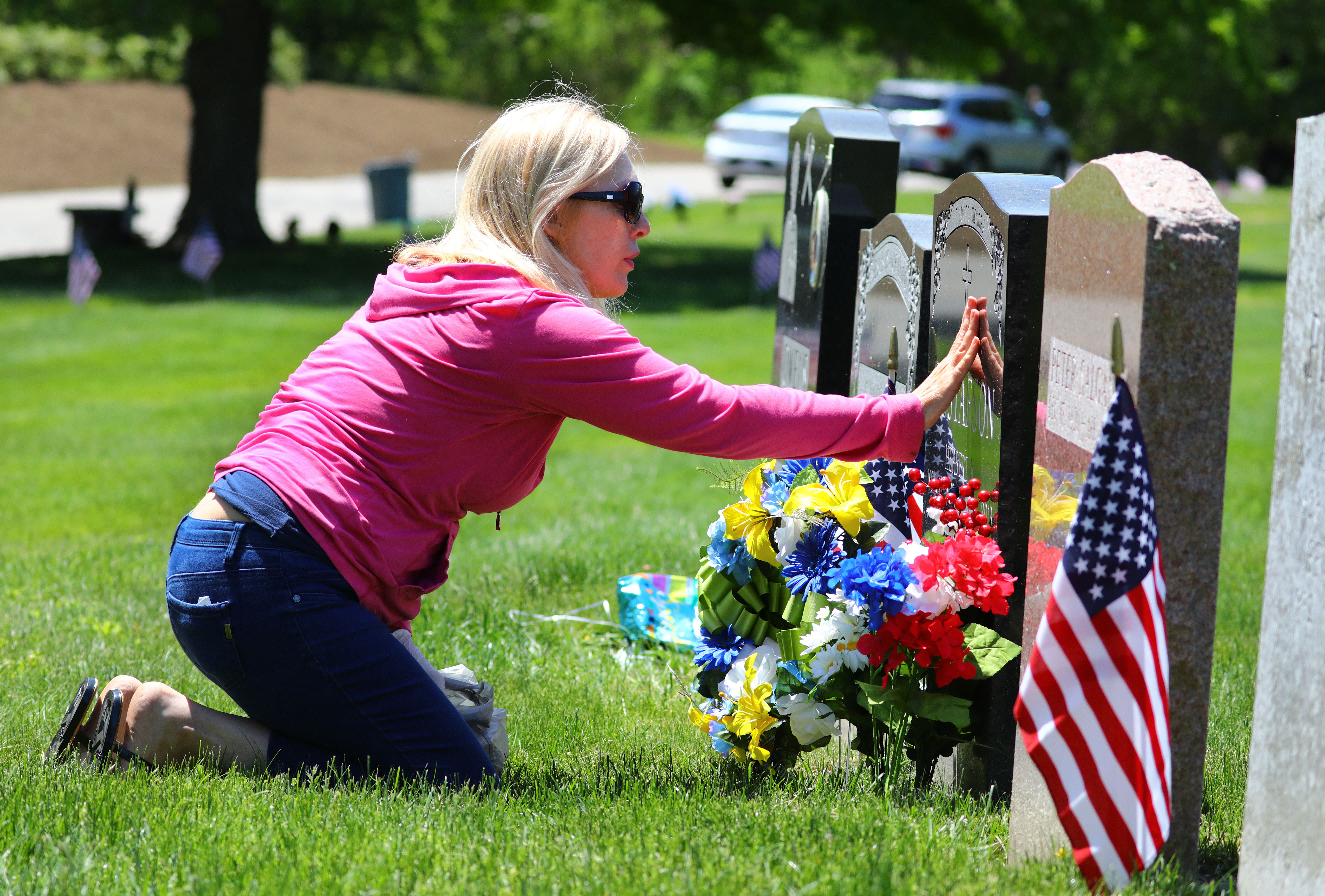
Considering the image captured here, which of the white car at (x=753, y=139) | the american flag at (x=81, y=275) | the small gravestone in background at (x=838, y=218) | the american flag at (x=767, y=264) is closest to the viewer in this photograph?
the small gravestone in background at (x=838, y=218)

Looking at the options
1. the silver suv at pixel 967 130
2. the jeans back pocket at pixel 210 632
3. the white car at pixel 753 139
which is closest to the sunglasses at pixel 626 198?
the jeans back pocket at pixel 210 632

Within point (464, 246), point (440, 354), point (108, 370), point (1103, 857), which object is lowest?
point (108, 370)

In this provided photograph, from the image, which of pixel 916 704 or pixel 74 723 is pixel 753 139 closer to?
pixel 916 704

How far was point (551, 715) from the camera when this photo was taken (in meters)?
4.06

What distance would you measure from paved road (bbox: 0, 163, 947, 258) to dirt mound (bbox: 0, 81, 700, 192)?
126 centimetres

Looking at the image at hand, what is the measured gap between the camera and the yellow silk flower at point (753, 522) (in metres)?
3.63

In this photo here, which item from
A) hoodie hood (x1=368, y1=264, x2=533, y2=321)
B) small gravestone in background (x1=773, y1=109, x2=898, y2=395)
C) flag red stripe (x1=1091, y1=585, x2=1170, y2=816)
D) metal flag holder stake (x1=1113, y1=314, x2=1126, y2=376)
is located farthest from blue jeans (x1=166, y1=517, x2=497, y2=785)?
small gravestone in background (x1=773, y1=109, x2=898, y2=395)

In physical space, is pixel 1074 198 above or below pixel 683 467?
above

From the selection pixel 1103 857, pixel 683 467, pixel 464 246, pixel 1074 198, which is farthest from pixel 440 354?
pixel 683 467

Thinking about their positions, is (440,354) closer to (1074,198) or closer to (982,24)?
(1074,198)

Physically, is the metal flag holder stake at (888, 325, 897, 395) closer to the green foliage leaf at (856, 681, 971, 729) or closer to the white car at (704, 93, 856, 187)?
the green foliage leaf at (856, 681, 971, 729)

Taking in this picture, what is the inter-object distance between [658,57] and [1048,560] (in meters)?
50.3

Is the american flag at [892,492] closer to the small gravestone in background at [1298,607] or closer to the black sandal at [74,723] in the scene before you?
the small gravestone in background at [1298,607]

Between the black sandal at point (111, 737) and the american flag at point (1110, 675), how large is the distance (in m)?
2.22
